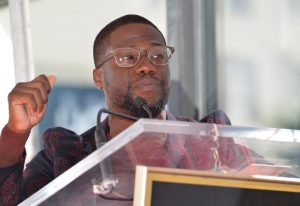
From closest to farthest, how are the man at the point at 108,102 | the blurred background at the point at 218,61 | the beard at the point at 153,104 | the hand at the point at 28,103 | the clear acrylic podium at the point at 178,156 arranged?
the clear acrylic podium at the point at 178,156, the hand at the point at 28,103, the man at the point at 108,102, the beard at the point at 153,104, the blurred background at the point at 218,61

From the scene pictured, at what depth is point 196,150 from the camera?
1305mm

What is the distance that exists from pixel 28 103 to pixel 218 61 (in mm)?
2008

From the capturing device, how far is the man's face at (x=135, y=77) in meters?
1.97

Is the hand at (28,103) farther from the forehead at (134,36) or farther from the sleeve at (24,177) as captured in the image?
the forehead at (134,36)

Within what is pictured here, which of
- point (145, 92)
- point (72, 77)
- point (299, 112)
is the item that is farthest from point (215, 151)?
point (72, 77)

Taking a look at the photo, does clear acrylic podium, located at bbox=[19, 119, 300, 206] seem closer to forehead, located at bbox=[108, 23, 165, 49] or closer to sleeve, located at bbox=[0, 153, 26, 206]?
sleeve, located at bbox=[0, 153, 26, 206]

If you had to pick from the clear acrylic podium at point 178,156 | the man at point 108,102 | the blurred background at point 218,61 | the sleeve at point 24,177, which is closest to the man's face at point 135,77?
the man at point 108,102

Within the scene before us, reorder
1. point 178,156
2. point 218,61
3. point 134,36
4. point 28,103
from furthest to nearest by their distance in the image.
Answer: point 218,61, point 134,36, point 28,103, point 178,156

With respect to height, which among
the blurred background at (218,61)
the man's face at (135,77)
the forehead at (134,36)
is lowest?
the blurred background at (218,61)

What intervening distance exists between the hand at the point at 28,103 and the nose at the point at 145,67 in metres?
0.39

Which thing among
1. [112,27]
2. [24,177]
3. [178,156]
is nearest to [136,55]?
[112,27]

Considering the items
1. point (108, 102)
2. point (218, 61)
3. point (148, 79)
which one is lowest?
point (218, 61)

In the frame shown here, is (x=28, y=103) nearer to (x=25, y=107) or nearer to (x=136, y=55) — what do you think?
(x=25, y=107)

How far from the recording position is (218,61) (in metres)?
3.51
